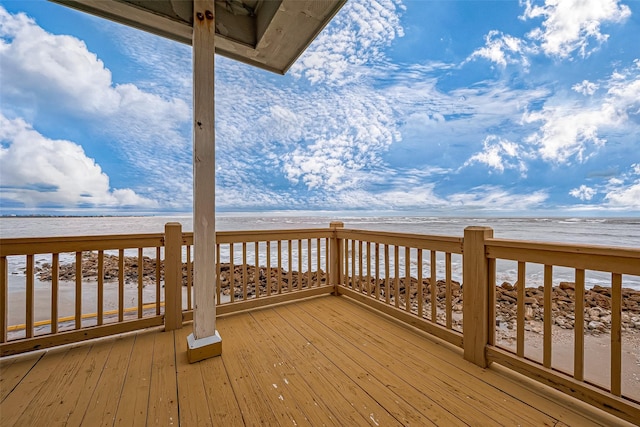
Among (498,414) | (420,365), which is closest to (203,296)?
(420,365)

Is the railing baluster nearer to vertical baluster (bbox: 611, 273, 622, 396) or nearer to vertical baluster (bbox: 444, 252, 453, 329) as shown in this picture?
vertical baluster (bbox: 444, 252, 453, 329)

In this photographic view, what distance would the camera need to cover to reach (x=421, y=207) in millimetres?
23500

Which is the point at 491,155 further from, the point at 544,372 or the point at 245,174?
the point at 544,372

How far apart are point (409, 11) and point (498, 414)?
21.0 metres

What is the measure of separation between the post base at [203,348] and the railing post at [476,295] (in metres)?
1.84

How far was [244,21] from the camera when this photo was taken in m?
2.29

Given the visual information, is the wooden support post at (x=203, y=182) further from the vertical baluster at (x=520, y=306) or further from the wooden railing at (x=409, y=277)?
the vertical baluster at (x=520, y=306)

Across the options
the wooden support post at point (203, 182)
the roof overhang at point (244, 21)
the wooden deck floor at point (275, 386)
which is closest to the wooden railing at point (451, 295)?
the wooden deck floor at point (275, 386)

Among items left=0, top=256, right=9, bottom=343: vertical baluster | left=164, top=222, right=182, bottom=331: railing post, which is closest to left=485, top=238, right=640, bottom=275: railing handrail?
left=164, top=222, right=182, bottom=331: railing post

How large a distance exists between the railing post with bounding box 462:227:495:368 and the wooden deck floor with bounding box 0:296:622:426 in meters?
0.12

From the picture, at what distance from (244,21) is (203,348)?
9.33 ft

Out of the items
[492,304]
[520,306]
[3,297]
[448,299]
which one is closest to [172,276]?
[3,297]

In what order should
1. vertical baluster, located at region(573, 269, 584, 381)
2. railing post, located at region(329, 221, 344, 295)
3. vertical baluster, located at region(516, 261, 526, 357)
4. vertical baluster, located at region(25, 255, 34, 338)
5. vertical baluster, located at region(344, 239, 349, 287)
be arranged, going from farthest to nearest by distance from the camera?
railing post, located at region(329, 221, 344, 295)
vertical baluster, located at region(344, 239, 349, 287)
vertical baluster, located at region(25, 255, 34, 338)
vertical baluster, located at region(516, 261, 526, 357)
vertical baluster, located at region(573, 269, 584, 381)

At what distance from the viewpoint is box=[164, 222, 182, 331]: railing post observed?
225 centimetres
